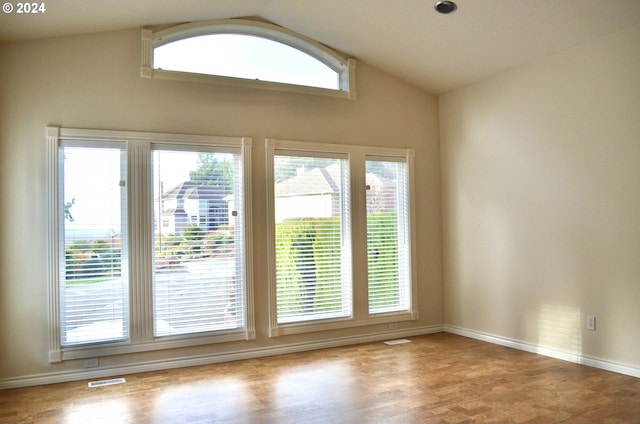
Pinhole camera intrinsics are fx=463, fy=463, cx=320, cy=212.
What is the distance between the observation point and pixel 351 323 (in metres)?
5.45

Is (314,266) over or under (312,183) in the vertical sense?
under

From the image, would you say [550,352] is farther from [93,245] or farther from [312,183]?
[93,245]

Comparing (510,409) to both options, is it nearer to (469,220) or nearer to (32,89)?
(469,220)

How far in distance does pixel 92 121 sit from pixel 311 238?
253cm

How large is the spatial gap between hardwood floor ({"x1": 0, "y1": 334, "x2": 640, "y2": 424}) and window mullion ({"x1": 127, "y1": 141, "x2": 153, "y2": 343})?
501 mm

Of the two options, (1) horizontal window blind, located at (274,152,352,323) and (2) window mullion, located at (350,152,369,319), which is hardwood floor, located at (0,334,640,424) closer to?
(1) horizontal window blind, located at (274,152,352,323)

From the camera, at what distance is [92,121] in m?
4.37

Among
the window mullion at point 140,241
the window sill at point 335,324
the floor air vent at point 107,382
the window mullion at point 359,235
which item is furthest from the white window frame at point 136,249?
the window mullion at point 359,235

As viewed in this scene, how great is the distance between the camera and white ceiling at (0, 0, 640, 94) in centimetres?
391

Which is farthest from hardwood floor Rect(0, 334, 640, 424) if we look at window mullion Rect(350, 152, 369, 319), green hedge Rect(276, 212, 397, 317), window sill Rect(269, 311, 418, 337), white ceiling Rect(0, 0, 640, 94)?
white ceiling Rect(0, 0, 640, 94)

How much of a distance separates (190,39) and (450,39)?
2702 mm

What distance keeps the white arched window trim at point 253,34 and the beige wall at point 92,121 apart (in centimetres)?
8

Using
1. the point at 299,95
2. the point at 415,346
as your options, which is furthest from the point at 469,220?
the point at 299,95

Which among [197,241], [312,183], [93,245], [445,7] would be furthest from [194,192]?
[445,7]
